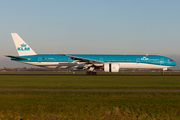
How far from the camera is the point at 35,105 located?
12.0 meters

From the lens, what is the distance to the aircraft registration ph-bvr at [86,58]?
4666 centimetres

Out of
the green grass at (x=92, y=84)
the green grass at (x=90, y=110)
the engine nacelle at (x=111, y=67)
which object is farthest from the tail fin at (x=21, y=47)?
the green grass at (x=90, y=110)

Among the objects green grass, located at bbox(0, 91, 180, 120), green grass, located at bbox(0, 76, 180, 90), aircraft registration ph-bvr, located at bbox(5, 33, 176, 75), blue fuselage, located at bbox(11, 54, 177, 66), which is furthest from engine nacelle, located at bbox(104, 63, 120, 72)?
green grass, located at bbox(0, 91, 180, 120)

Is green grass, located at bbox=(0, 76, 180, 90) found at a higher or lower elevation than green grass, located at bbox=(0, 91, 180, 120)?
lower

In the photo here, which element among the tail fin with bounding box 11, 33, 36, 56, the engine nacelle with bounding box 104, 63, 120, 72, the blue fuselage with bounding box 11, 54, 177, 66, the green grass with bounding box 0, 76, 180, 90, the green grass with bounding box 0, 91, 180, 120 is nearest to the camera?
the green grass with bounding box 0, 91, 180, 120

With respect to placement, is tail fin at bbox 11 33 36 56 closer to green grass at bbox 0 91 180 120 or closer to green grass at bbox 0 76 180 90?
green grass at bbox 0 76 180 90

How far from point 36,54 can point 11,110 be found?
1533 inches

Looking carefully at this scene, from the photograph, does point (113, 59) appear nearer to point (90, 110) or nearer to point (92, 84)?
point (92, 84)

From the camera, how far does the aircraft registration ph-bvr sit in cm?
4666

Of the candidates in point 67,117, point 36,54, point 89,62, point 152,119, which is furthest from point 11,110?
point 36,54

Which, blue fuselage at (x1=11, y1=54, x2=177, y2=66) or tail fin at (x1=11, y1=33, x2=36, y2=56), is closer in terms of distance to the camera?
blue fuselage at (x1=11, y1=54, x2=177, y2=66)

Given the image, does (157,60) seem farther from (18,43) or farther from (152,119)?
(152,119)

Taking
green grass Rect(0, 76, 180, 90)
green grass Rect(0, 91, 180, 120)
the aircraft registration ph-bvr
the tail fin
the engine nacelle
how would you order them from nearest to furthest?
1. green grass Rect(0, 91, 180, 120)
2. green grass Rect(0, 76, 180, 90)
3. the engine nacelle
4. the aircraft registration ph-bvr
5. the tail fin

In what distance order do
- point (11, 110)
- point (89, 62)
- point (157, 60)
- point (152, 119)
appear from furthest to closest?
point (157, 60), point (89, 62), point (11, 110), point (152, 119)
